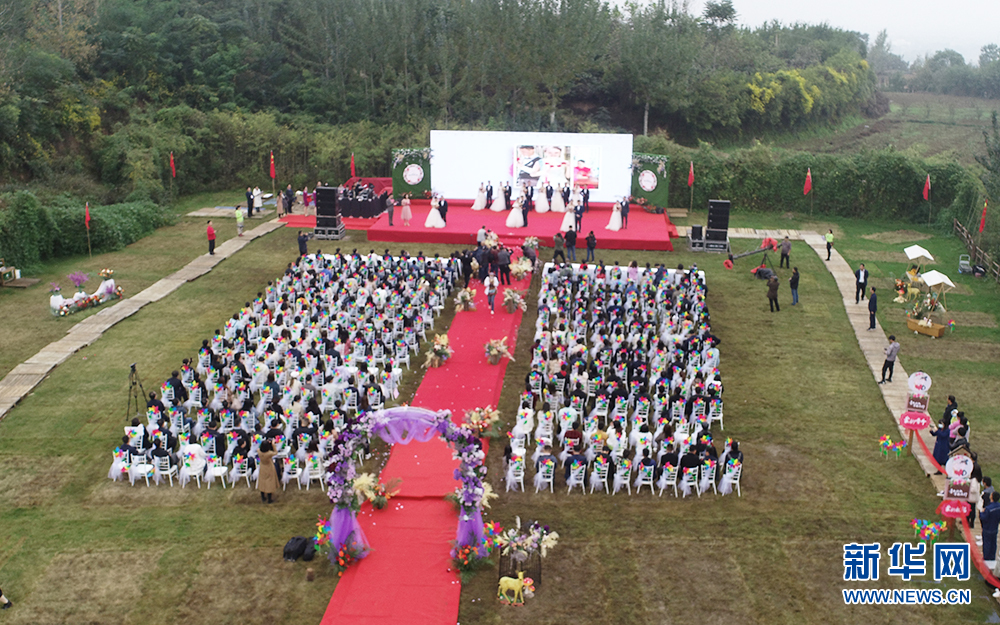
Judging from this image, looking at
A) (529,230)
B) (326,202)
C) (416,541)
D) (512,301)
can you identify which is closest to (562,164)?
(529,230)

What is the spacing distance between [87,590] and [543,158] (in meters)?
23.8

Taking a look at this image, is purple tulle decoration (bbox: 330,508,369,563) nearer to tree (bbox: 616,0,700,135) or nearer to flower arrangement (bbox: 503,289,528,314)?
flower arrangement (bbox: 503,289,528,314)

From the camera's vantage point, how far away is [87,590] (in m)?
12.1

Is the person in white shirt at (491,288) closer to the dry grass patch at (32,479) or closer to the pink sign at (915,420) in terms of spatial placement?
the dry grass patch at (32,479)

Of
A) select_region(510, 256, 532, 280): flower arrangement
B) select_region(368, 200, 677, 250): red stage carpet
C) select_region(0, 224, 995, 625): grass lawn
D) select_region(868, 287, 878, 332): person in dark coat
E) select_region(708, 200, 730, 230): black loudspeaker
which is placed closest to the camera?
select_region(0, 224, 995, 625): grass lawn

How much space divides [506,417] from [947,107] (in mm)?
64531

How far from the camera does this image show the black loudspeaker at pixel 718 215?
28.6 meters

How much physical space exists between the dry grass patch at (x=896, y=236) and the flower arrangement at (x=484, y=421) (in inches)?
813

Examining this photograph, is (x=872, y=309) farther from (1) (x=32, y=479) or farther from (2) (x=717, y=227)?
(1) (x=32, y=479)

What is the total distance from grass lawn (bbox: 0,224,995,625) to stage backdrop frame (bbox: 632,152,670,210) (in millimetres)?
15437

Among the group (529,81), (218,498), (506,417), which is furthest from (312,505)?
(529,81)

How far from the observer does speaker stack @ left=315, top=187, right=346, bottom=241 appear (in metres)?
30.0

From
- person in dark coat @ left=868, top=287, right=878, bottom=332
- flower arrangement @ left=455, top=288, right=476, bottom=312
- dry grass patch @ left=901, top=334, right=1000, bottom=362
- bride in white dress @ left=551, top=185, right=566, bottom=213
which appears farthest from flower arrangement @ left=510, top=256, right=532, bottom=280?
dry grass patch @ left=901, top=334, right=1000, bottom=362

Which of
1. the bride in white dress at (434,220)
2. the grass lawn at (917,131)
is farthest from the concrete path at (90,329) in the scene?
the grass lawn at (917,131)
